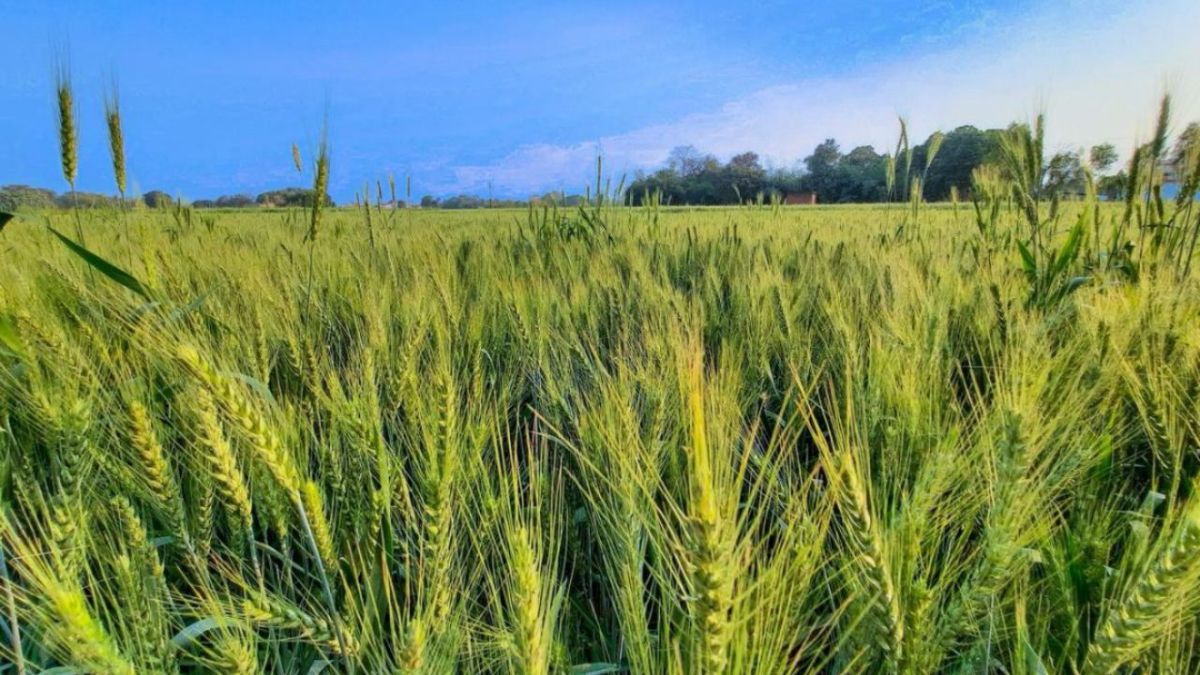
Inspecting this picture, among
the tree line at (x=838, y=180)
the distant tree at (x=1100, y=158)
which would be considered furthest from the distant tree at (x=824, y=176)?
the distant tree at (x=1100, y=158)

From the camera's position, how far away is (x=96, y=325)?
1.23 metres

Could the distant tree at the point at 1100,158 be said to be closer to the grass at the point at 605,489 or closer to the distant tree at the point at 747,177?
the grass at the point at 605,489

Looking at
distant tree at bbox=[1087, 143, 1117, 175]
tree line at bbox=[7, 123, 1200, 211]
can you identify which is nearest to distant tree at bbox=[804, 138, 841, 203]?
tree line at bbox=[7, 123, 1200, 211]

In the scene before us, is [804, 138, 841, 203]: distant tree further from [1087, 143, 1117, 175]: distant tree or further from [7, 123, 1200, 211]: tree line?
[1087, 143, 1117, 175]: distant tree

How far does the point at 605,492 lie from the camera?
87 centimetres

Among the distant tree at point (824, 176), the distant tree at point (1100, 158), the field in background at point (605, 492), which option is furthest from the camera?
the distant tree at point (824, 176)

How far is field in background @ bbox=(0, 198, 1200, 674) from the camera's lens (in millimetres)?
502

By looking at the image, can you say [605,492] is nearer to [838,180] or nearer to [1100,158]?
[1100,158]

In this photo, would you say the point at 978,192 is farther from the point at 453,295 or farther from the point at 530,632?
the point at 530,632

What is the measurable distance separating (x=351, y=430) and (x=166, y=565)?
40 cm

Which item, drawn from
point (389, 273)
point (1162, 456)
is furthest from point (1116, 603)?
point (389, 273)

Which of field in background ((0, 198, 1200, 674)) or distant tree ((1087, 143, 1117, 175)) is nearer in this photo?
field in background ((0, 198, 1200, 674))

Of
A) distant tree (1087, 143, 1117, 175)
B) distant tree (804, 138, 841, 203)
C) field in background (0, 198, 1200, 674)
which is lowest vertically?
field in background (0, 198, 1200, 674)

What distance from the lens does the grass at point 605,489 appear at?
0.50m
